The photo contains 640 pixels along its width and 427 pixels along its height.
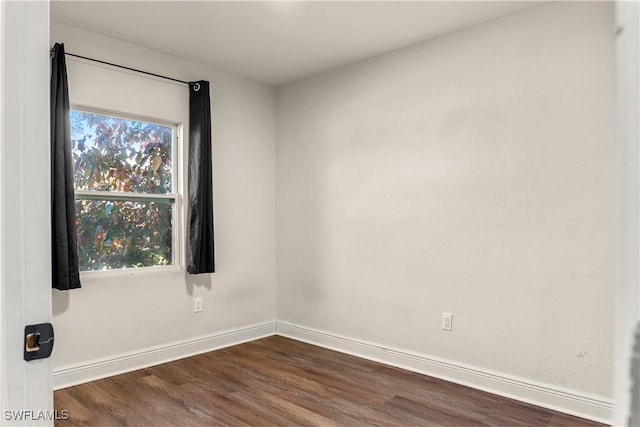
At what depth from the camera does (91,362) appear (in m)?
3.10

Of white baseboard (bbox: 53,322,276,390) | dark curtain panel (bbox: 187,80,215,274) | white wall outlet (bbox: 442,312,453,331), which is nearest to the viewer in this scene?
white baseboard (bbox: 53,322,276,390)

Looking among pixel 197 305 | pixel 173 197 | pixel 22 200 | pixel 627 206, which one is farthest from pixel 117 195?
pixel 627 206

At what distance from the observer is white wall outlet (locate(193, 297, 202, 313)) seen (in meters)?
3.73

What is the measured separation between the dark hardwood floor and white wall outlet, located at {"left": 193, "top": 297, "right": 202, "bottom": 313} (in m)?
0.42

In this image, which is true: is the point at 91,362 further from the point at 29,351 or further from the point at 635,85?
the point at 635,85

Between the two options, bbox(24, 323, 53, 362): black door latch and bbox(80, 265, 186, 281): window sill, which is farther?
bbox(80, 265, 186, 281): window sill

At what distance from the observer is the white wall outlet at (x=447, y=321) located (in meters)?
3.12

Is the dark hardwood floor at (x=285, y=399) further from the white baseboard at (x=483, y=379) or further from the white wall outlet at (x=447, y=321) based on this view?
the white wall outlet at (x=447, y=321)

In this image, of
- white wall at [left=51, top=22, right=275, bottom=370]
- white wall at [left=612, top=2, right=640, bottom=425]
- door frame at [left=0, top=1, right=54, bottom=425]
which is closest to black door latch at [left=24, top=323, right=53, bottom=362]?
door frame at [left=0, top=1, right=54, bottom=425]

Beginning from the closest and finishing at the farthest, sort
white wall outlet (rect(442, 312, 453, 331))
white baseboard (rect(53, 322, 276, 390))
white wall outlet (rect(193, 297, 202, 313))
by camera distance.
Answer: white baseboard (rect(53, 322, 276, 390))
white wall outlet (rect(442, 312, 453, 331))
white wall outlet (rect(193, 297, 202, 313))

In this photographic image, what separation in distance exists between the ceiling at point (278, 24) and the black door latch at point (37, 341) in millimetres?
2454

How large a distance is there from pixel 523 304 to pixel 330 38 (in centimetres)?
227

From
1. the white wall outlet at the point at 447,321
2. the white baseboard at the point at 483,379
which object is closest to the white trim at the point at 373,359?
the white baseboard at the point at 483,379

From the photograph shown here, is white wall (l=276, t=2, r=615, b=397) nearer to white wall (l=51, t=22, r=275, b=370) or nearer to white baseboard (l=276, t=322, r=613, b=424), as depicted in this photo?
white baseboard (l=276, t=322, r=613, b=424)
